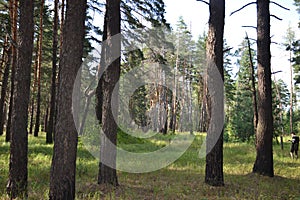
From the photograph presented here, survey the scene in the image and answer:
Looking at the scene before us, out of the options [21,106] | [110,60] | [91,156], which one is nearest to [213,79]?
[110,60]

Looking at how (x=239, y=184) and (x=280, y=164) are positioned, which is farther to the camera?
(x=280, y=164)

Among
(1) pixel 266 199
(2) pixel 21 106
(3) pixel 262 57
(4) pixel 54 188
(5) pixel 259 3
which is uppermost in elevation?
(5) pixel 259 3

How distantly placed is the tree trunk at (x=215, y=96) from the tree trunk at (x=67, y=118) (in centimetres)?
456

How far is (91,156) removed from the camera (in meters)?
13.5

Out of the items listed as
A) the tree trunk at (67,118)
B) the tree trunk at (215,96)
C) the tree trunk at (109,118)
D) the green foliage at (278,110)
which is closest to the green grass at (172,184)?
the tree trunk at (109,118)

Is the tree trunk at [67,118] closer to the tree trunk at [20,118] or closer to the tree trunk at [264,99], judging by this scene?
the tree trunk at [20,118]

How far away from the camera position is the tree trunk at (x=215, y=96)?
28.4ft

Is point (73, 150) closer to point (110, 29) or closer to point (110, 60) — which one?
point (110, 60)

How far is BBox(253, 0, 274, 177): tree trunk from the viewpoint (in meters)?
10.8

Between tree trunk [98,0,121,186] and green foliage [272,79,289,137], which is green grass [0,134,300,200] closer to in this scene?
tree trunk [98,0,121,186]

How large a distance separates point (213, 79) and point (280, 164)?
7.54 meters

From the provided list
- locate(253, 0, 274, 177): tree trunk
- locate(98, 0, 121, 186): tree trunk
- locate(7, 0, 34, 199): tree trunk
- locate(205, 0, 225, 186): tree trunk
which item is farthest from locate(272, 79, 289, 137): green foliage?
locate(7, 0, 34, 199): tree trunk

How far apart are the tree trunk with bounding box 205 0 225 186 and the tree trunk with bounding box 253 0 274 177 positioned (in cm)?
284

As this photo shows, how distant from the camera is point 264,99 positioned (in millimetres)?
11008
